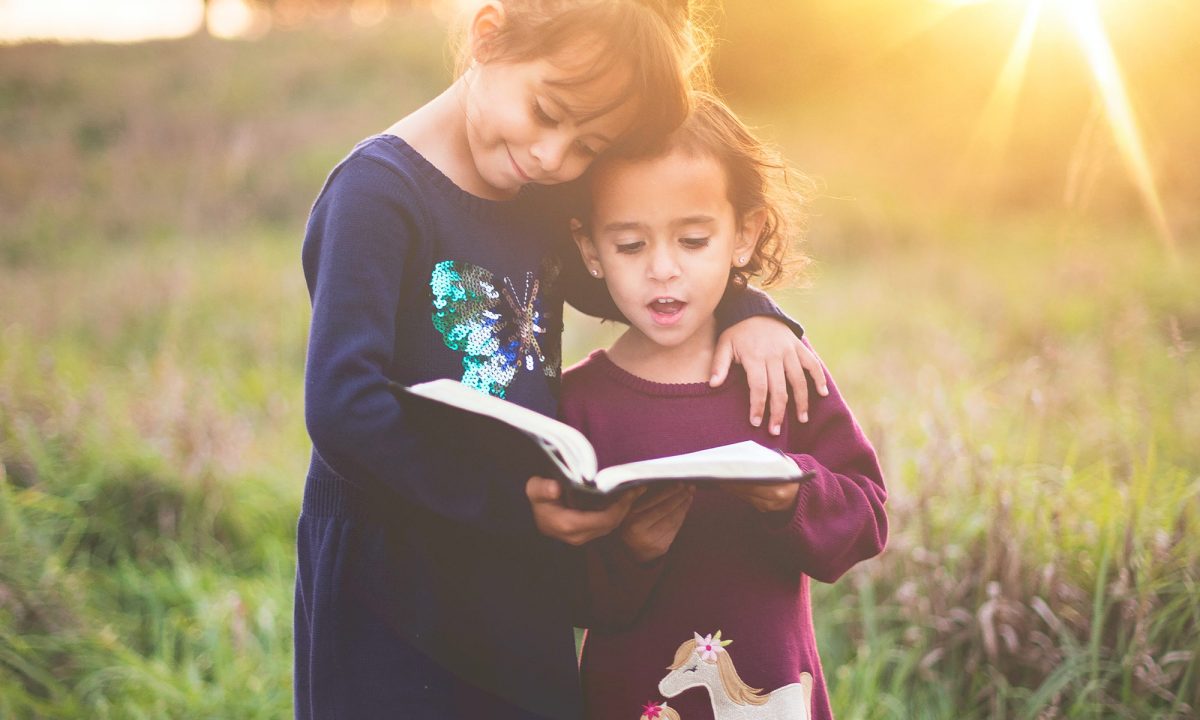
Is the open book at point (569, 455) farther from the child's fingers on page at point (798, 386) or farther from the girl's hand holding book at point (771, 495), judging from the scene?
the child's fingers on page at point (798, 386)

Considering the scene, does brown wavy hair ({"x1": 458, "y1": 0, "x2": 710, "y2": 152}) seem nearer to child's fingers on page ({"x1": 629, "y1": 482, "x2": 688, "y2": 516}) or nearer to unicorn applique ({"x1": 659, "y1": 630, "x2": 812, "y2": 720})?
child's fingers on page ({"x1": 629, "y1": 482, "x2": 688, "y2": 516})

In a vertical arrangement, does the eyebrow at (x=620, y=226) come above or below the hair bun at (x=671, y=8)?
below

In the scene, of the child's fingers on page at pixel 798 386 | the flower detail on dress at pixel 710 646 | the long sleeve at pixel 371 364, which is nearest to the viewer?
the long sleeve at pixel 371 364

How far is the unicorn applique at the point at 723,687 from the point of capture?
5.15 feet

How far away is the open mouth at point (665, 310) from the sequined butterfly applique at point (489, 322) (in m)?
0.22

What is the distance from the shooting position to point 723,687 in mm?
1574

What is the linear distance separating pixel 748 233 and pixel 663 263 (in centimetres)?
27

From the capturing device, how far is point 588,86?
1.58m

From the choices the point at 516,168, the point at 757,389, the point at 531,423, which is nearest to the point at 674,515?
the point at 757,389

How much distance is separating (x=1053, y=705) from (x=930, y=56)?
36.5 ft

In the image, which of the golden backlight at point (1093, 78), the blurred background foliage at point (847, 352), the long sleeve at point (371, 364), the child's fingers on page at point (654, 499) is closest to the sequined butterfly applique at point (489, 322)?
the long sleeve at point (371, 364)

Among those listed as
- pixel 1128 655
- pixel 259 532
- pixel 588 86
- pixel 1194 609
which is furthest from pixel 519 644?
pixel 259 532

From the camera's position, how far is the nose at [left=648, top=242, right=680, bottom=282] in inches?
65.0

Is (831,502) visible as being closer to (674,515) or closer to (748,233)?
(674,515)
